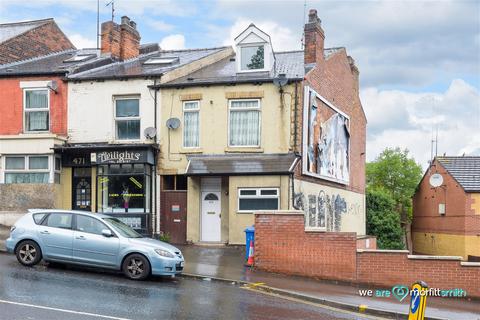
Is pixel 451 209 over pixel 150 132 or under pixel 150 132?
under

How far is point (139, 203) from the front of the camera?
21000mm

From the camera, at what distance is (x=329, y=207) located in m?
24.7

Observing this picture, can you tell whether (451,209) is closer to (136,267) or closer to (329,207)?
(329,207)

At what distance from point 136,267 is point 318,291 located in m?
4.24

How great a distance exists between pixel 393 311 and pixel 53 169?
13982 mm

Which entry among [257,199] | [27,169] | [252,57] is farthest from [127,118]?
[257,199]

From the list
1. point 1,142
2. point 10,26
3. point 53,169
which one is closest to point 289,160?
point 53,169

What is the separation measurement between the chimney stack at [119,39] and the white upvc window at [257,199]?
9148 mm

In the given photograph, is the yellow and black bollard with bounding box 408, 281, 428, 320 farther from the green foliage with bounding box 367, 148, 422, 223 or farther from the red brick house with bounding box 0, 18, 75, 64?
the green foliage with bounding box 367, 148, 422, 223

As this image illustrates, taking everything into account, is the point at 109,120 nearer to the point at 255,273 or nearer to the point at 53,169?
the point at 53,169

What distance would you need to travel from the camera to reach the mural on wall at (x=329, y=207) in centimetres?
2131

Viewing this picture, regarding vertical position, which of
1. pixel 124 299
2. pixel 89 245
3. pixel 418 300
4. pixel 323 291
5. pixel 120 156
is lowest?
pixel 323 291

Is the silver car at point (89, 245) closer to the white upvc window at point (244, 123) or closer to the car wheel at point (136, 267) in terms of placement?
the car wheel at point (136, 267)

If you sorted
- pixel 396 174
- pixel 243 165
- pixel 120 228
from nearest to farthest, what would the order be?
1. pixel 120 228
2. pixel 243 165
3. pixel 396 174
